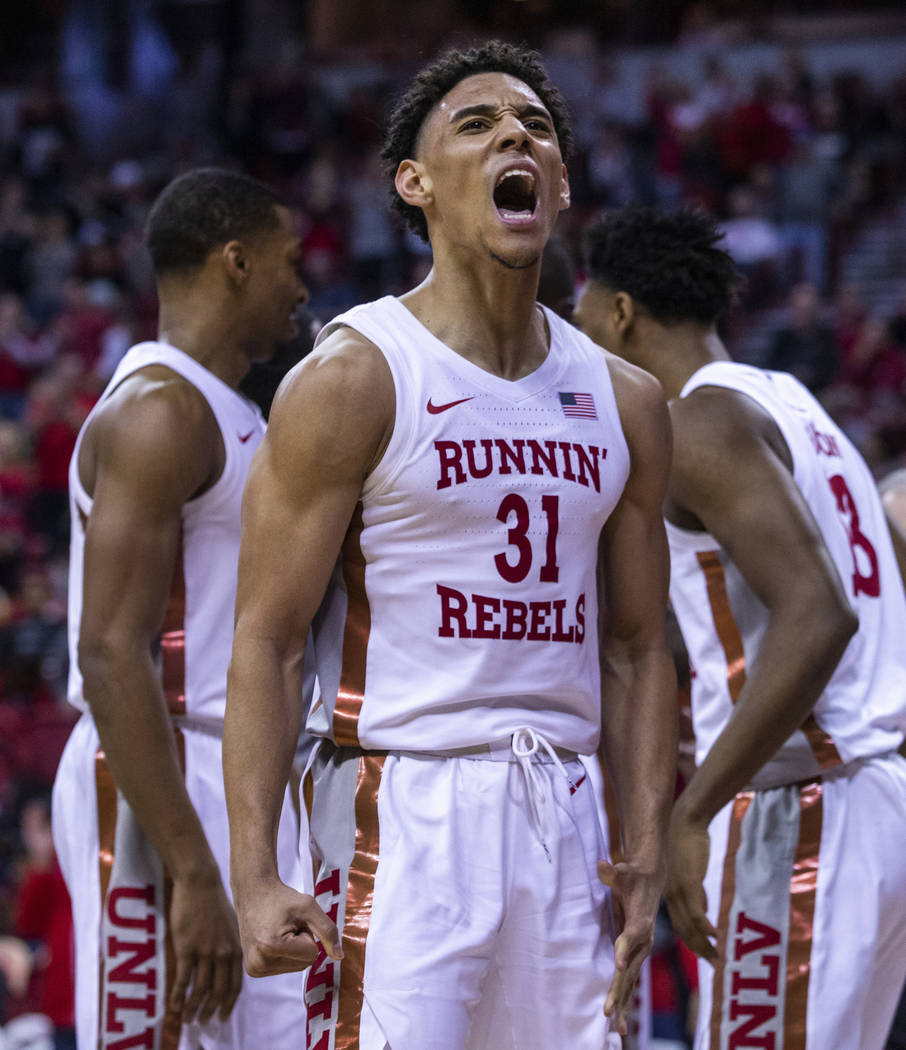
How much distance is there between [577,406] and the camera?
2.58 meters

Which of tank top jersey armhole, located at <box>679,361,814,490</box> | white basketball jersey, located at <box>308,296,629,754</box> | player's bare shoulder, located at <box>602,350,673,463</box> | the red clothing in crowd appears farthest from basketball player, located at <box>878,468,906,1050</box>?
the red clothing in crowd

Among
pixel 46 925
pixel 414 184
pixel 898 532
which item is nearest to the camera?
pixel 414 184

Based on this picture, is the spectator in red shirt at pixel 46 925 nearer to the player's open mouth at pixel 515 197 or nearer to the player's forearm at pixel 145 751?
the player's forearm at pixel 145 751

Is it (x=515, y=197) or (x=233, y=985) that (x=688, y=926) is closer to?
(x=233, y=985)

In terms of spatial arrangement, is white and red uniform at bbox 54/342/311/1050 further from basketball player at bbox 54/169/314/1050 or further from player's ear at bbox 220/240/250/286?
player's ear at bbox 220/240/250/286

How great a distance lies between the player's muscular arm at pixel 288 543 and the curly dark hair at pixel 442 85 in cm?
50

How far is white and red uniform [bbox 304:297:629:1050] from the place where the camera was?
91.4 inches

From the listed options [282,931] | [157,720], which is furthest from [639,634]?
[157,720]

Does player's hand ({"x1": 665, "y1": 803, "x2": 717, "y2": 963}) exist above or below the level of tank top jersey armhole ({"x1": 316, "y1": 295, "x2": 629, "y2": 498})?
below

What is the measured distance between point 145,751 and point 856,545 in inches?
64.9

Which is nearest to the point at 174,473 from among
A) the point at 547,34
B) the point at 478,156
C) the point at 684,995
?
the point at 478,156

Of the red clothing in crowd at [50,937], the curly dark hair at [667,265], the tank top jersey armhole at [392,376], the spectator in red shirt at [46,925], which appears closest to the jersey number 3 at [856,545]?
the curly dark hair at [667,265]

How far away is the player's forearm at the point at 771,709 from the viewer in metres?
3.08

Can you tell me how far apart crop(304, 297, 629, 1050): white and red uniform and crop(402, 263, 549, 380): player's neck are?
2.3 inches
